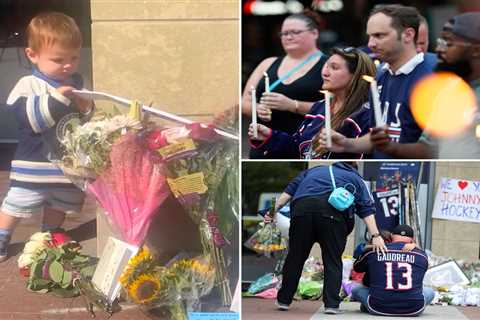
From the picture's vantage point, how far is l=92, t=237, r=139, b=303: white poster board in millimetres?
5199

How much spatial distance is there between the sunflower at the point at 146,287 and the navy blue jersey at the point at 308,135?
104cm

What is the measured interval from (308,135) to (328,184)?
40 cm

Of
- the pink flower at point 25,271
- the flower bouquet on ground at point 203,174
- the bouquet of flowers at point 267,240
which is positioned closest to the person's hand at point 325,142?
the flower bouquet on ground at point 203,174

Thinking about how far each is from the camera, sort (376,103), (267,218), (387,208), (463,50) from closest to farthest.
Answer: (463,50) → (376,103) → (387,208) → (267,218)

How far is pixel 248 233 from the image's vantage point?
18.8 ft

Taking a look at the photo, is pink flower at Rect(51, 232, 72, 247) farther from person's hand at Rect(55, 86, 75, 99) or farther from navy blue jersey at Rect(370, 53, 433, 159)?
navy blue jersey at Rect(370, 53, 433, 159)

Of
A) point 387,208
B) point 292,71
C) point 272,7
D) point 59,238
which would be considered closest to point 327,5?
point 272,7

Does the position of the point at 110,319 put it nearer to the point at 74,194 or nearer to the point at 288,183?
the point at 74,194

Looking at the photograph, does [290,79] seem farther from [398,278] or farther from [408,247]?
[398,278]

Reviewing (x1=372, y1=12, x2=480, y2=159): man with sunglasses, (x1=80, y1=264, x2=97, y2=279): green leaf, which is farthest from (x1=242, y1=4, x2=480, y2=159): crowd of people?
(x1=80, y1=264, x2=97, y2=279): green leaf

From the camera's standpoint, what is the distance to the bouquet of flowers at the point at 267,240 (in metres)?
5.73

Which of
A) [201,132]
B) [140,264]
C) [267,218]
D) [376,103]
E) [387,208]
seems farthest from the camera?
[267,218]

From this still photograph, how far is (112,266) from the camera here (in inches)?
205

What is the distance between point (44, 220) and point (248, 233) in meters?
1.37
